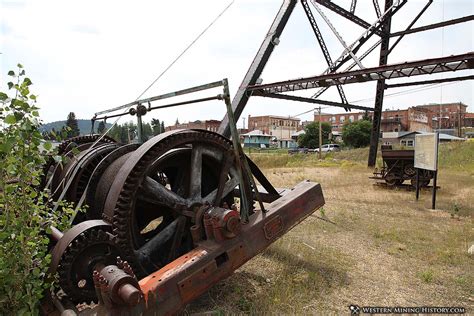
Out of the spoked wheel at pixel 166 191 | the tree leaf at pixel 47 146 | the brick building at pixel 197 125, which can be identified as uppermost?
the brick building at pixel 197 125

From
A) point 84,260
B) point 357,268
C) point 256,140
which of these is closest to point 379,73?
point 357,268

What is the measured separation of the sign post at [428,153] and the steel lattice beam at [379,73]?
1930 mm

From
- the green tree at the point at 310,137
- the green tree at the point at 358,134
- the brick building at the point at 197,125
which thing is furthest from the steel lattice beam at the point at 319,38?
the green tree at the point at 310,137

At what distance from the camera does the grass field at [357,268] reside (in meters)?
3.40

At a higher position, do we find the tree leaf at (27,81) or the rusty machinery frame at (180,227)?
the tree leaf at (27,81)

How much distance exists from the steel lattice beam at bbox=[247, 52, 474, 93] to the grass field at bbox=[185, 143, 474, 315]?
392 centimetres

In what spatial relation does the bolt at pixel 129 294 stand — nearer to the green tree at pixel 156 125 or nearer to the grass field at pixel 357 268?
the grass field at pixel 357 268

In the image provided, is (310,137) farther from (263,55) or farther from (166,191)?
(166,191)

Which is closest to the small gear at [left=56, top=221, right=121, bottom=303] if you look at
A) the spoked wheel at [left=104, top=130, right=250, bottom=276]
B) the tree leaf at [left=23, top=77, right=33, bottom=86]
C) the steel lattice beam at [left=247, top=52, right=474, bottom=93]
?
the spoked wheel at [left=104, top=130, right=250, bottom=276]

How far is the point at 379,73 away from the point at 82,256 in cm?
1038

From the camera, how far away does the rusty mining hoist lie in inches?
88.9

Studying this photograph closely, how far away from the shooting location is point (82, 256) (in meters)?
2.30

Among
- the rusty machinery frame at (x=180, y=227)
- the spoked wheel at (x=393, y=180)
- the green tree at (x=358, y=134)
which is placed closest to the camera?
the rusty machinery frame at (x=180, y=227)

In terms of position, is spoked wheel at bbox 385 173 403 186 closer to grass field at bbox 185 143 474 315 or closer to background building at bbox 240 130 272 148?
grass field at bbox 185 143 474 315
